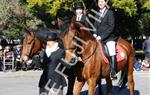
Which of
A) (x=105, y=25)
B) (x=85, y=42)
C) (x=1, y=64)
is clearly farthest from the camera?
(x=1, y=64)

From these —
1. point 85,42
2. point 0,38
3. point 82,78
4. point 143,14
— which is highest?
point 85,42

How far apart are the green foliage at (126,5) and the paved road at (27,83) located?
17.2ft

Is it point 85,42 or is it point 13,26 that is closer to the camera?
point 85,42

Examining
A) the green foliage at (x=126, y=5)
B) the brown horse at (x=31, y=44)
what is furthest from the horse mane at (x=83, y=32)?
the green foliage at (x=126, y=5)

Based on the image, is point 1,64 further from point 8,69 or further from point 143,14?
point 143,14

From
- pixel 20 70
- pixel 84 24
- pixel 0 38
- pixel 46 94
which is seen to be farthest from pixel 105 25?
pixel 0 38

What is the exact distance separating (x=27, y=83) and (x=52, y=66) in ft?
28.2

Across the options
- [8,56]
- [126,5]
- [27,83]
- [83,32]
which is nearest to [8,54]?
[8,56]

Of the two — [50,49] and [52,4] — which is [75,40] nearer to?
[50,49]

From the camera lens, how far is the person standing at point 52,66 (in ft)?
28.3

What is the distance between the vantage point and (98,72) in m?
9.87

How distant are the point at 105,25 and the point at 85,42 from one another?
119 cm

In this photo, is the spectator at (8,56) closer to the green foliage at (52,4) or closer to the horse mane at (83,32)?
the green foliage at (52,4)

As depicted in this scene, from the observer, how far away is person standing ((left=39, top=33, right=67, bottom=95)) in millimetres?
8625
